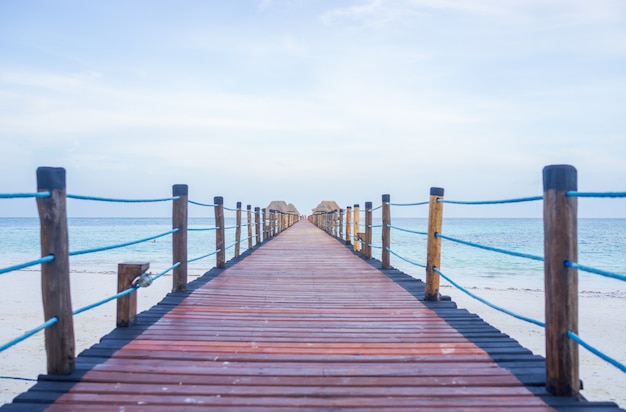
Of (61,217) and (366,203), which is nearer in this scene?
(61,217)

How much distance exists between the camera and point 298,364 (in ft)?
8.64

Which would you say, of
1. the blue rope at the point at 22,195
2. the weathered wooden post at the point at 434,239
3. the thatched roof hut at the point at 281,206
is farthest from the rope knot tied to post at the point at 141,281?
the thatched roof hut at the point at 281,206

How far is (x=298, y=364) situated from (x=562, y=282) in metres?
1.40

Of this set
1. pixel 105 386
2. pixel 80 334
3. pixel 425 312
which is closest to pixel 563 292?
pixel 425 312

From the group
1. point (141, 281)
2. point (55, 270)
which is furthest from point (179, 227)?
point (55, 270)

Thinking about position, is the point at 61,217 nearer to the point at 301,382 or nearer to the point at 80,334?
the point at 301,382

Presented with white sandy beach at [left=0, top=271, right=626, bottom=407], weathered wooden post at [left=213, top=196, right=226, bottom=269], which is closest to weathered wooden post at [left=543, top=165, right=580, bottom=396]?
weathered wooden post at [left=213, top=196, right=226, bottom=269]

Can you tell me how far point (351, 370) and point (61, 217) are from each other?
5.54ft

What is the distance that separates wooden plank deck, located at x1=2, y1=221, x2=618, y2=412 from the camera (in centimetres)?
214

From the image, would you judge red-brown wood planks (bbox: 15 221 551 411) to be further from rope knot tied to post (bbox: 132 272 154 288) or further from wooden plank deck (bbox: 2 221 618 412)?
rope knot tied to post (bbox: 132 272 154 288)

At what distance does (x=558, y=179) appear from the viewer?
223 cm

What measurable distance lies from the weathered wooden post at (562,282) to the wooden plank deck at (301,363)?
0.11 meters

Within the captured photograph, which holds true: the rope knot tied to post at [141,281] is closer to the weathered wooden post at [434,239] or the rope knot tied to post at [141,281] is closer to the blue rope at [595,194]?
the weathered wooden post at [434,239]

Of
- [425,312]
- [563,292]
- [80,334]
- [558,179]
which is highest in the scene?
[558,179]
